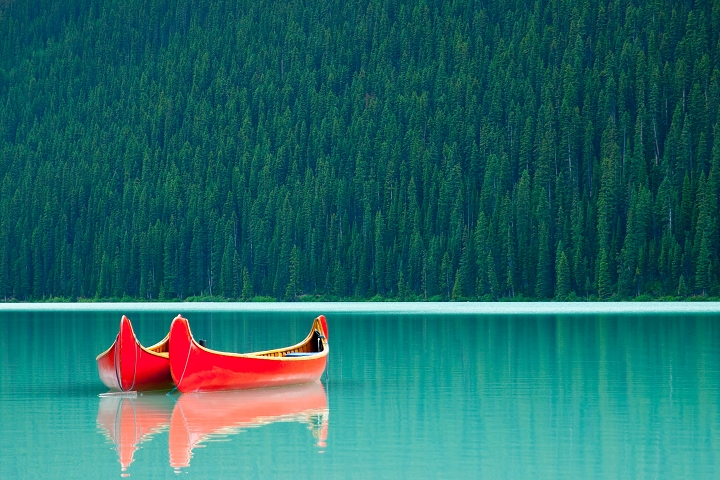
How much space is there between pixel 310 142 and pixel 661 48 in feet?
164

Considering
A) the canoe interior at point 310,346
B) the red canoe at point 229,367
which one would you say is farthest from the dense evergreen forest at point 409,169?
the red canoe at point 229,367

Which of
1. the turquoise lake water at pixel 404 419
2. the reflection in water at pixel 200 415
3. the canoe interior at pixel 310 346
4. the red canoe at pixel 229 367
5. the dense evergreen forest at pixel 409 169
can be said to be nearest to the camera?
the turquoise lake water at pixel 404 419

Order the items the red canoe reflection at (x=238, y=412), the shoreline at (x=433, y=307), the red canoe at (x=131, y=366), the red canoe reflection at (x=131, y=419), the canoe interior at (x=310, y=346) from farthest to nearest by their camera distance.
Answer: the shoreline at (x=433, y=307) < the canoe interior at (x=310, y=346) < the red canoe at (x=131, y=366) < the red canoe reflection at (x=238, y=412) < the red canoe reflection at (x=131, y=419)

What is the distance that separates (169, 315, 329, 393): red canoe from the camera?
36.9 metres

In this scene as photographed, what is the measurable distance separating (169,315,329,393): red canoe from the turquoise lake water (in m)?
0.59

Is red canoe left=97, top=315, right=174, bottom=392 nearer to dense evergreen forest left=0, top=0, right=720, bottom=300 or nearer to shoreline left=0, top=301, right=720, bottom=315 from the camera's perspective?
shoreline left=0, top=301, right=720, bottom=315

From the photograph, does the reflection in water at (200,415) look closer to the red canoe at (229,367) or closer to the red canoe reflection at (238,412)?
the red canoe reflection at (238,412)

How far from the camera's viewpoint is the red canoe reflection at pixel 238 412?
28078 millimetres

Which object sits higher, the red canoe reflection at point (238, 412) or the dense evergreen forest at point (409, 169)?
the dense evergreen forest at point (409, 169)

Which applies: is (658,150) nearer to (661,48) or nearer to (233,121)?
(661,48)

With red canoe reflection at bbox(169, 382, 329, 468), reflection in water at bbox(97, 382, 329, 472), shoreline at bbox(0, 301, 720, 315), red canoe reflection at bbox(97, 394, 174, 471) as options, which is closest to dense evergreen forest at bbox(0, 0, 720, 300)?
shoreline at bbox(0, 301, 720, 315)

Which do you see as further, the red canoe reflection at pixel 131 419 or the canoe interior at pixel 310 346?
the canoe interior at pixel 310 346

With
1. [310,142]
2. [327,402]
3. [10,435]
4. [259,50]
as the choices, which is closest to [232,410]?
[327,402]

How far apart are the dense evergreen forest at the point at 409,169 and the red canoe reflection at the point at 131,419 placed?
10802 centimetres
